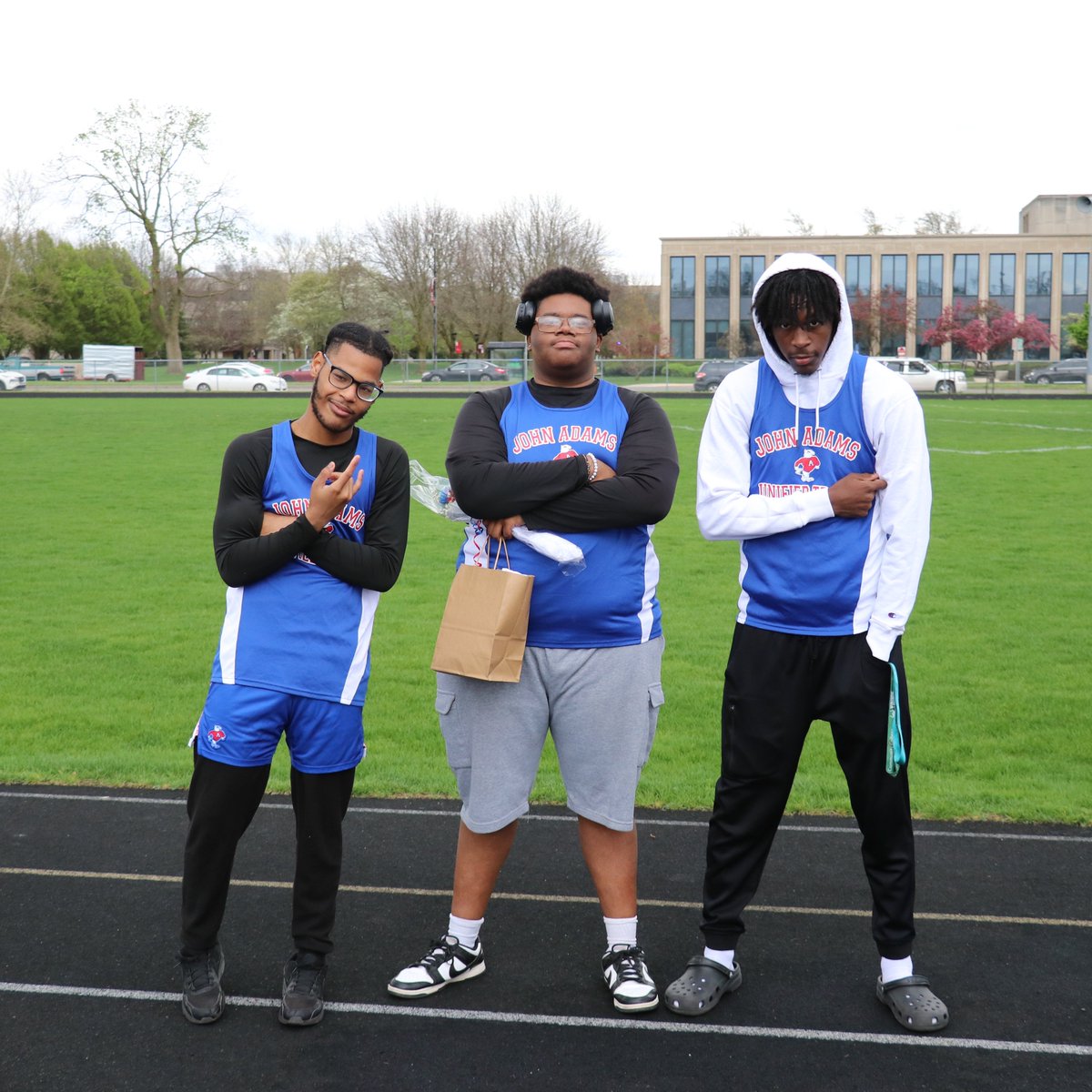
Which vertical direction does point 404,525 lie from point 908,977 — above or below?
above

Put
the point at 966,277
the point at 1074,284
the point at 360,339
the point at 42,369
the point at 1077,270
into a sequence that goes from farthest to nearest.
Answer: the point at 966,277 → the point at 1074,284 → the point at 1077,270 → the point at 42,369 → the point at 360,339

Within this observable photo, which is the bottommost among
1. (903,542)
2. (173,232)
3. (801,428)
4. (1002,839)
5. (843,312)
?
(1002,839)

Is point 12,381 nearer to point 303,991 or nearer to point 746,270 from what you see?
point 746,270

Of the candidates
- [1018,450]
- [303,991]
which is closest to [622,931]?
[303,991]

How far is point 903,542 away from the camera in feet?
10.4

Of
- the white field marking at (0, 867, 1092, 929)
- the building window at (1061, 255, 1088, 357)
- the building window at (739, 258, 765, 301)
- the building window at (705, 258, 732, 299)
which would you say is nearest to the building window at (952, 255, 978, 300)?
the building window at (1061, 255, 1088, 357)

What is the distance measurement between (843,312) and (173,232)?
6288 centimetres

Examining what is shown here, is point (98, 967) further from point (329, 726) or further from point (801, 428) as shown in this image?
point (801, 428)

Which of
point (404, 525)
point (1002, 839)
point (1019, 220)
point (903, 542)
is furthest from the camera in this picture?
point (1019, 220)

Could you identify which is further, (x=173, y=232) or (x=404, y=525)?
(x=173, y=232)

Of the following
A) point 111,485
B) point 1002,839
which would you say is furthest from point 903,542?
point 111,485

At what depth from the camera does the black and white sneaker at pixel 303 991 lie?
327cm

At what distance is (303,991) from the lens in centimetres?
332

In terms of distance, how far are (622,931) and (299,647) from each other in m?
1.27
